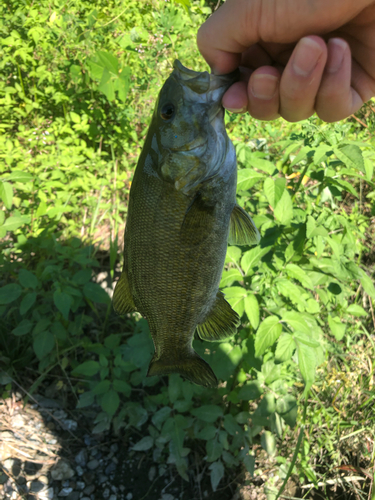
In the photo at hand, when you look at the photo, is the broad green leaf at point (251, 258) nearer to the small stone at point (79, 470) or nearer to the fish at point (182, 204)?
the fish at point (182, 204)

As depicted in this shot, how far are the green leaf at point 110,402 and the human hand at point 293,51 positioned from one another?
196 cm

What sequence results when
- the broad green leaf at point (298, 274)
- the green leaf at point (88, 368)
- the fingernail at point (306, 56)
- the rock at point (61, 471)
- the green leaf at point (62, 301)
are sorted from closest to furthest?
1. the fingernail at point (306, 56)
2. the broad green leaf at point (298, 274)
3. the green leaf at point (62, 301)
4. the green leaf at point (88, 368)
5. the rock at point (61, 471)

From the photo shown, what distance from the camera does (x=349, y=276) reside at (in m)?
2.24

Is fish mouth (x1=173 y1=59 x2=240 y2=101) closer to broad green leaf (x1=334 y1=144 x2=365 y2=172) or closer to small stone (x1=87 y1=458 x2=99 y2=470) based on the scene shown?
broad green leaf (x1=334 y1=144 x2=365 y2=172)

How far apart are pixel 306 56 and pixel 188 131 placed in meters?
0.56

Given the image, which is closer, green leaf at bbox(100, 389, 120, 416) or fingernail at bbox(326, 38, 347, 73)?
fingernail at bbox(326, 38, 347, 73)

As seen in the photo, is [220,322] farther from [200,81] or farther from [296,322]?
[200,81]

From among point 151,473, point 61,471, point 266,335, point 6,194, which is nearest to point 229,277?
point 266,335

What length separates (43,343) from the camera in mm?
2549

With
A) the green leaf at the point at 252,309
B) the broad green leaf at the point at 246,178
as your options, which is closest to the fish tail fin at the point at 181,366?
the green leaf at the point at 252,309

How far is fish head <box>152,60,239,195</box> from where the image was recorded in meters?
1.40

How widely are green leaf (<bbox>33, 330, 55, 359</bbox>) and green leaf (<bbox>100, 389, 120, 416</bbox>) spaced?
544mm

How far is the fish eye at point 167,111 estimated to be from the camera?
1427mm

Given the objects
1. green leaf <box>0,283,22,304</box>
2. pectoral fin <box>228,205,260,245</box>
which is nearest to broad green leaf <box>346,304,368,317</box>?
pectoral fin <box>228,205,260,245</box>
